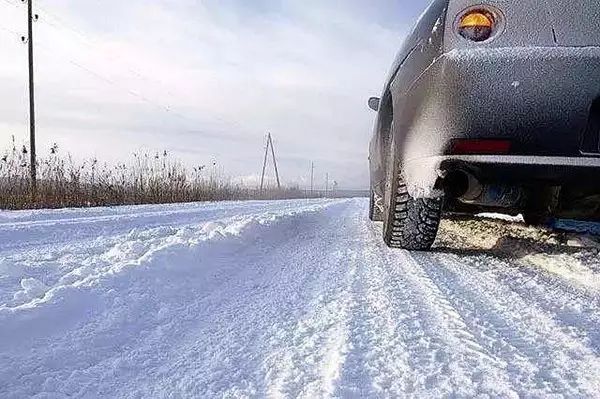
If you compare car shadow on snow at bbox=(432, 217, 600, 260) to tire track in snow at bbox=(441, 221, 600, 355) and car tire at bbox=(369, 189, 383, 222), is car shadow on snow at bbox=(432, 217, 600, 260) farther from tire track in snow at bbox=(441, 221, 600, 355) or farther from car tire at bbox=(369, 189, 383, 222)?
car tire at bbox=(369, 189, 383, 222)

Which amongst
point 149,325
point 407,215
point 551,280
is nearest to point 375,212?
point 407,215

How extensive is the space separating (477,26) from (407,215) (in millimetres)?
1129

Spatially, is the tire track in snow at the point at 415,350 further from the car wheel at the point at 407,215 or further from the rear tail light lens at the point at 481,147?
the car wheel at the point at 407,215

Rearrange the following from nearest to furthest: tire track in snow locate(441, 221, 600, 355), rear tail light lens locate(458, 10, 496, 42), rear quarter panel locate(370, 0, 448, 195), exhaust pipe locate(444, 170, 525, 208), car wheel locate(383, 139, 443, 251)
Result: tire track in snow locate(441, 221, 600, 355)
rear tail light lens locate(458, 10, 496, 42)
rear quarter panel locate(370, 0, 448, 195)
exhaust pipe locate(444, 170, 525, 208)
car wheel locate(383, 139, 443, 251)

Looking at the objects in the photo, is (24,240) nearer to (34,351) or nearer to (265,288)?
(265,288)

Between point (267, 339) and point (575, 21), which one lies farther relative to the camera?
point (575, 21)

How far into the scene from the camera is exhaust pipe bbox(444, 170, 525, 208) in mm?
2818

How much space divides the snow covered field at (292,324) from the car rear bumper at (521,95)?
643 millimetres

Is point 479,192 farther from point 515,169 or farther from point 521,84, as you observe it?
point 521,84

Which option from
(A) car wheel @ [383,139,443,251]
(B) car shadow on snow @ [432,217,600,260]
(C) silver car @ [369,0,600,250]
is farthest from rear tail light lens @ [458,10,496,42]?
(B) car shadow on snow @ [432,217,600,260]

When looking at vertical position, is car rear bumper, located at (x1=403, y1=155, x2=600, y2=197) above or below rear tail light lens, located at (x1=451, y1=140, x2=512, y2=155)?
below

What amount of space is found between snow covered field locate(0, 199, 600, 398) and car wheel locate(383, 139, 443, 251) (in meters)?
0.14

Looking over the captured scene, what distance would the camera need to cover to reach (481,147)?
2.35 meters

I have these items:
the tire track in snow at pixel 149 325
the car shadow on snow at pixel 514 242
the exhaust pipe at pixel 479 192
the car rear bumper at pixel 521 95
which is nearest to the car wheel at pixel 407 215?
the exhaust pipe at pixel 479 192
